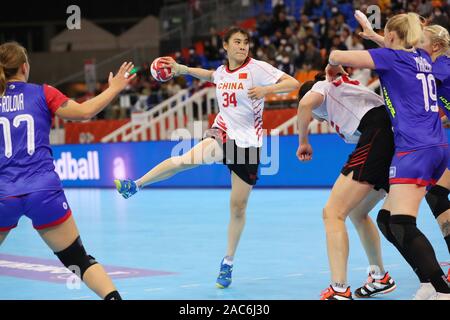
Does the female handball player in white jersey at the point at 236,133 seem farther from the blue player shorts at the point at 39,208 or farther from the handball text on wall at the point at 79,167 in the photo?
the handball text on wall at the point at 79,167

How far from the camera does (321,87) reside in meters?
6.73

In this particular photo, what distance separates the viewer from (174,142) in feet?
68.7

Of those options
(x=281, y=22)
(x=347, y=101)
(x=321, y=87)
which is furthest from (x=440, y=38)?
(x=281, y=22)

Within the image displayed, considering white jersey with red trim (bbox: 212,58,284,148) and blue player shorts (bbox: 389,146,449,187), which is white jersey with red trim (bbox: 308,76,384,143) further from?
white jersey with red trim (bbox: 212,58,284,148)

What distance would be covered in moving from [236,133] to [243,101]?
12.5 inches

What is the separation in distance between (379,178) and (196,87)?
19.6 m

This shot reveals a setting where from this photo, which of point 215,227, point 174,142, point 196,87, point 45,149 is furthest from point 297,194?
point 45,149

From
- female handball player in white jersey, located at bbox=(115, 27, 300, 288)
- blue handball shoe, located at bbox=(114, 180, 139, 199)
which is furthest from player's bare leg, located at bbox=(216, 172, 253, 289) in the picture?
blue handball shoe, located at bbox=(114, 180, 139, 199)

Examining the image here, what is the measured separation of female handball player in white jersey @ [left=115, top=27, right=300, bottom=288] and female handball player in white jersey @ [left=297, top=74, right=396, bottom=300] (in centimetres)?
117

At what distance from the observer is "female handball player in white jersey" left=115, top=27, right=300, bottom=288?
8.08m

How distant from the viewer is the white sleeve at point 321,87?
6.71 metres

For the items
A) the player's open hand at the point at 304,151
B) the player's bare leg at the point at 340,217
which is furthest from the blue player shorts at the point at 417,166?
the player's open hand at the point at 304,151

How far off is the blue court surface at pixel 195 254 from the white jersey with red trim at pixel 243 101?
1352 millimetres

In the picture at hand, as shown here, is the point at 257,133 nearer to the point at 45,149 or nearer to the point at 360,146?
the point at 360,146
